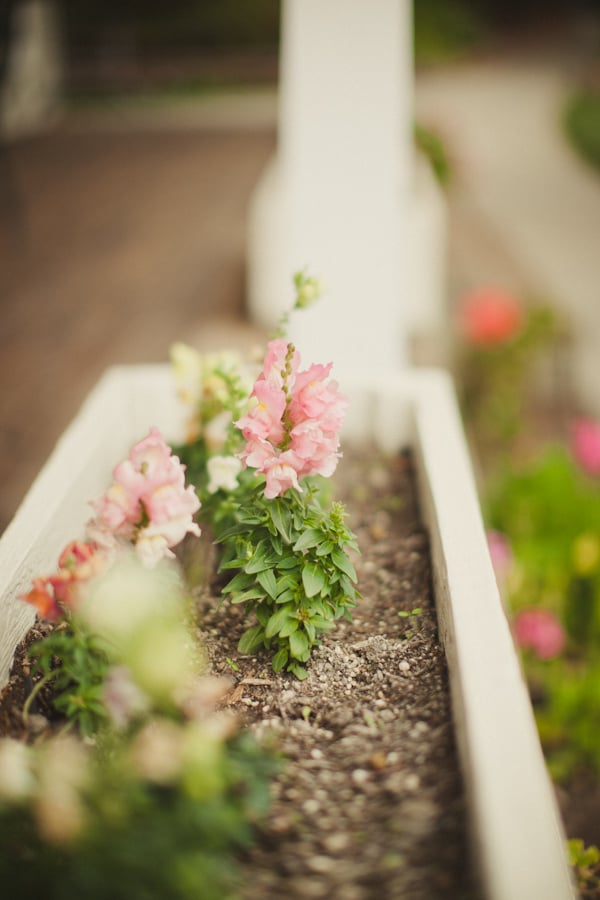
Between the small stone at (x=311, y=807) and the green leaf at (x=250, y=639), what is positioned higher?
the green leaf at (x=250, y=639)

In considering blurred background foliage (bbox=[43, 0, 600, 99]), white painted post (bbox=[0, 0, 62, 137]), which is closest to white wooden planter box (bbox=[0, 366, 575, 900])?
white painted post (bbox=[0, 0, 62, 137])

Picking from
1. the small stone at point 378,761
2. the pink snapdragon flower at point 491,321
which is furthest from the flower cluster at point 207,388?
the pink snapdragon flower at point 491,321

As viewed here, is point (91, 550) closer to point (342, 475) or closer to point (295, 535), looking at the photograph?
point (295, 535)

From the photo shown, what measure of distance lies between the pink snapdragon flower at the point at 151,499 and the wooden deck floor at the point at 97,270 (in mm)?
1438

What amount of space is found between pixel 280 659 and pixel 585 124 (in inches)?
397

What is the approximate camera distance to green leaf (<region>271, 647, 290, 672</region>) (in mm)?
1188

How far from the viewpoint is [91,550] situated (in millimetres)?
1051

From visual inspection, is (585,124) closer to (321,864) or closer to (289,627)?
(289,627)

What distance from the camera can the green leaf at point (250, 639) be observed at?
1.23m

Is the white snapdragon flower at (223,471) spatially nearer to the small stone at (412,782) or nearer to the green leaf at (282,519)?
the green leaf at (282,519)

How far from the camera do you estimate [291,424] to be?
111 cm

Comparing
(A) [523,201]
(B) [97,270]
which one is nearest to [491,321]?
(B) [97,270]

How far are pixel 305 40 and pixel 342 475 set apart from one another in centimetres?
114

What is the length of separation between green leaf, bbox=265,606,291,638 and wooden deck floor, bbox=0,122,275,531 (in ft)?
4.59
